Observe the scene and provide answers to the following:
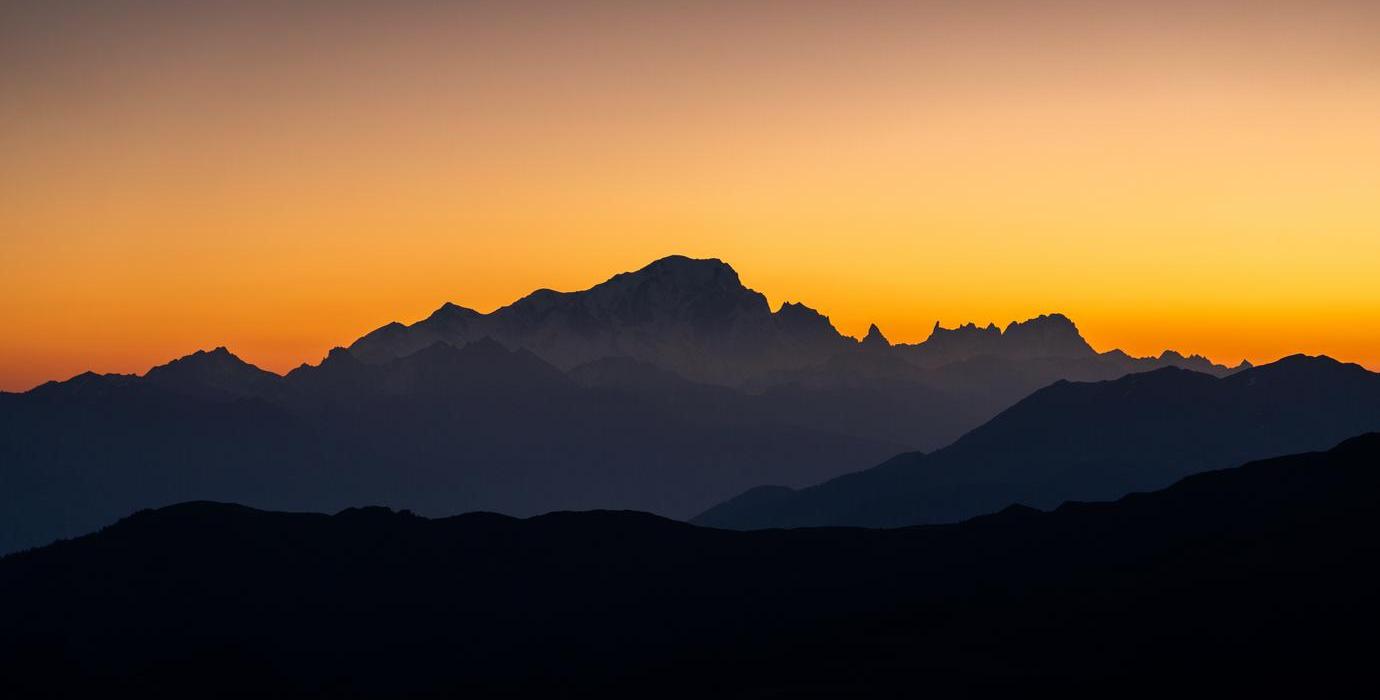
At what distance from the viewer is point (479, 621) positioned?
176 meters

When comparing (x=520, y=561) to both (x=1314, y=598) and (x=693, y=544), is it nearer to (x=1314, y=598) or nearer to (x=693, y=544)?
(x=693, y=544)

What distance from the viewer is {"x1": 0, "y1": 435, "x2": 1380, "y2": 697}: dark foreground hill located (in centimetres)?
13425

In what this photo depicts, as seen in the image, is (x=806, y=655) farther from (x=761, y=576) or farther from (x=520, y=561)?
(x=520, y=561)

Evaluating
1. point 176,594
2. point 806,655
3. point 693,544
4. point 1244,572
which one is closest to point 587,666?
point 806,655

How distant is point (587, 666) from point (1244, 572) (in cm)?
6765

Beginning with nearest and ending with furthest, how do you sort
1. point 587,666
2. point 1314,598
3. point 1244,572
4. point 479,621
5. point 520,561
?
point 1314,598, point 1244,572, point 587,666, point 479,621, point 520,561

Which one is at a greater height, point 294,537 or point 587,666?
point 294,537

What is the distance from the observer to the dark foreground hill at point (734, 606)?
440 feet

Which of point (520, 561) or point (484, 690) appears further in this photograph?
point (520, 561)

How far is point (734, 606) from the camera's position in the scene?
178625 millimetres

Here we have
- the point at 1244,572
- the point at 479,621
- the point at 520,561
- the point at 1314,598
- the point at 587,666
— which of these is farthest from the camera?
the point at 520,561

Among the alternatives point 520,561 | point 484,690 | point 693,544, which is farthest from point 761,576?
point 484,690

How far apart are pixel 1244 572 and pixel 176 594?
11790cm

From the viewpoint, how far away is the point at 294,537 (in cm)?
19550
